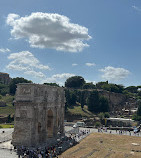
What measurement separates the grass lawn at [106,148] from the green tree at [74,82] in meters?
76.3

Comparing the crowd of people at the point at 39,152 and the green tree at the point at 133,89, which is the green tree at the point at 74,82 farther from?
the crowd of people at the point at 39,152

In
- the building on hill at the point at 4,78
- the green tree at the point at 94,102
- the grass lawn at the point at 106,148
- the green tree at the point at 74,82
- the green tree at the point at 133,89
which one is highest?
the building on hill at the point at 4,78

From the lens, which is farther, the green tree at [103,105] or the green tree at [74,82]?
the green tree at [74,82]

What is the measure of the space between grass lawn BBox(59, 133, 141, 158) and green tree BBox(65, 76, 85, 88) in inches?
3002

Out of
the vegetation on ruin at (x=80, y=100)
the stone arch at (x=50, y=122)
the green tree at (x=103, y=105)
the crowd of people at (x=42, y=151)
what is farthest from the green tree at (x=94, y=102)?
the crowd of people at (x=42, y=151)

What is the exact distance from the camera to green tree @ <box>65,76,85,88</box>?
11581 centimetres

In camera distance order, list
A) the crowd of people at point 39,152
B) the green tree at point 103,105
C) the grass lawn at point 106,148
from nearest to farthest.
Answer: the crowd of people at point 39,152
the grass lawn at point 106,148
the green tree at point 103,105

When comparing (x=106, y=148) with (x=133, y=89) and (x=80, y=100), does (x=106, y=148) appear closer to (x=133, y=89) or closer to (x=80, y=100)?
(x=80, y=100)

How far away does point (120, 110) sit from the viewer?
91438 millimetres

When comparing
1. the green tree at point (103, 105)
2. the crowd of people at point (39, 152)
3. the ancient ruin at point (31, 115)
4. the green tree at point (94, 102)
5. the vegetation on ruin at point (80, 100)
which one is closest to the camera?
the crowd of people at point (39, 152)

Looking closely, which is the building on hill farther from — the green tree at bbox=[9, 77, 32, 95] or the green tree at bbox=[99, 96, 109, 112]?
the green tree at bbox=[99, 96, 109, 112]

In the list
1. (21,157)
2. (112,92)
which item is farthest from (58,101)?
(112,92)

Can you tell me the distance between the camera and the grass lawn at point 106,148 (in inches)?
1101

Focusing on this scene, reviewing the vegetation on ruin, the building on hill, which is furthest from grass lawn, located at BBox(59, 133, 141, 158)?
the building on hill
